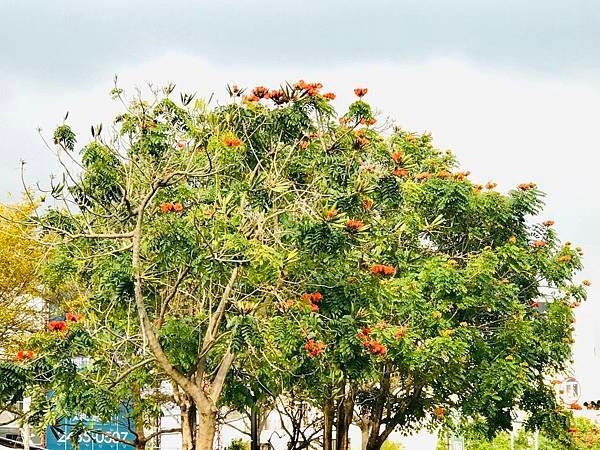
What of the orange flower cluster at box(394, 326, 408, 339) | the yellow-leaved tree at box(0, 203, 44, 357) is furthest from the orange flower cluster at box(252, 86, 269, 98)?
the yellow-leaved tree at box(0, 203, 44, 357)

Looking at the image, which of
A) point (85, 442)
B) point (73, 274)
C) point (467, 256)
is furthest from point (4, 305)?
point (467, 256)

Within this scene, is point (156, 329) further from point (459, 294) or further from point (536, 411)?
point (536, 411)

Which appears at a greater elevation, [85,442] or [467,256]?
[467,256]

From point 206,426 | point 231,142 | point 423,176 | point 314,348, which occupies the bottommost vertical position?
point 206,426

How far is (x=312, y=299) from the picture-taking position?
12.1m

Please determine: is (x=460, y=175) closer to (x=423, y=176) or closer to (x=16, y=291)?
(x=423, y=176)

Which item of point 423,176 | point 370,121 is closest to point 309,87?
point 370,121

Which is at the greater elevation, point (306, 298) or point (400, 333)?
point (400, 333)

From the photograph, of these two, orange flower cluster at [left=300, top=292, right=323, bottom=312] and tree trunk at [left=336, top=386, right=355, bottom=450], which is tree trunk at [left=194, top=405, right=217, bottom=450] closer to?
orange flower cluster at [left=300, top=292, right=323, bottom=312]

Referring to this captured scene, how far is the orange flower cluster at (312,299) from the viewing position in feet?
39.3

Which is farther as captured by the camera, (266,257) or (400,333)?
(400,333)

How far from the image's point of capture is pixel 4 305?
23375 millimetres

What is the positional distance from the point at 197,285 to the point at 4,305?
10.8 meters

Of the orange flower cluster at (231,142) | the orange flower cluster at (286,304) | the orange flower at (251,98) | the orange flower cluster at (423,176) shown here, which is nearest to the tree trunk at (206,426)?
the orange flower cluster at (286,304)
